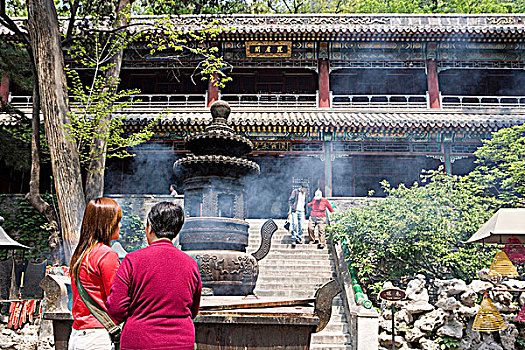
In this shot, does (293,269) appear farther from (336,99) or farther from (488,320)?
(336,99)

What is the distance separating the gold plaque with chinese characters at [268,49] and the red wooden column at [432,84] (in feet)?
14.6

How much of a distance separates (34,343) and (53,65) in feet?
13.9

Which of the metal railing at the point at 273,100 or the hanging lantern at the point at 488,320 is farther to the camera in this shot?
the metal railing at the point at 273,100

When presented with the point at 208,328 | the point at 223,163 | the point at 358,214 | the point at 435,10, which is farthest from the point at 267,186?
the point at 435,10

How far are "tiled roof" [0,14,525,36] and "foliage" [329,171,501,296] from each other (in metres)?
6.70

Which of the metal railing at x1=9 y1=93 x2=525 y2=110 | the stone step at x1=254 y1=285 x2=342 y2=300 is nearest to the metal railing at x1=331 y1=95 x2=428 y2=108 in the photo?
the metal railing at x1=9 y1=93 x2=525 y2=110

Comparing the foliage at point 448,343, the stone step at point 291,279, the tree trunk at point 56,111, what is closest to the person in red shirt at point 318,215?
the stone step at point 291,279

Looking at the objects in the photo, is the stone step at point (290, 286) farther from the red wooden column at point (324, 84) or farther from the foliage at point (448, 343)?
the red wooden column at point (324, 84)

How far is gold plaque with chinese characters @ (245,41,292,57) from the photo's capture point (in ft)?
48.9

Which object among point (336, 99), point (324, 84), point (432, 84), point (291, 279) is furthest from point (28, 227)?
point (432, 84)

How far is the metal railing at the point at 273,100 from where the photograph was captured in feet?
47.3

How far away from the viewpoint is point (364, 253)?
8445 millimetres

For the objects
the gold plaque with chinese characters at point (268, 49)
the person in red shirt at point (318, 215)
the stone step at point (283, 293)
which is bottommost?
the stone step at point (283, 293)

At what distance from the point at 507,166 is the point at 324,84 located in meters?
5.99
